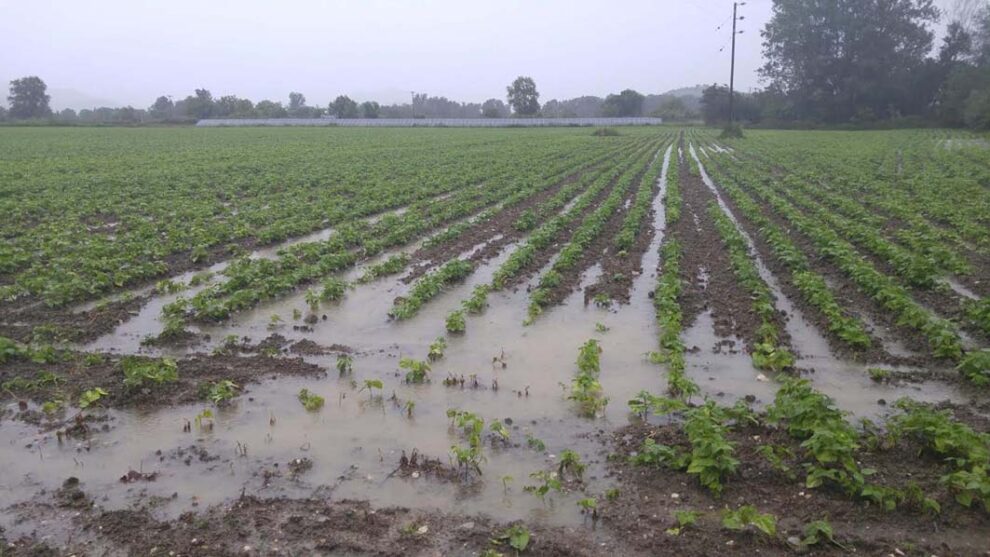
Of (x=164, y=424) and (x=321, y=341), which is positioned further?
(x=321, y=341)

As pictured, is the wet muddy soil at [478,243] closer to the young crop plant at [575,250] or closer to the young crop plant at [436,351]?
the young crop plant at [575,250]

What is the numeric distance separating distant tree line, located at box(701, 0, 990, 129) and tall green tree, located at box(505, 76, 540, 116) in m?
56.3

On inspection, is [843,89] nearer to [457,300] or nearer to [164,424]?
[457,300]

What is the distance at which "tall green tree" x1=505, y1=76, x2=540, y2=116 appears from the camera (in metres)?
134

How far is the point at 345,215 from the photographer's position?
18.7 m

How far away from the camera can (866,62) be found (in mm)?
79875

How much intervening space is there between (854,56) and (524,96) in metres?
65.9

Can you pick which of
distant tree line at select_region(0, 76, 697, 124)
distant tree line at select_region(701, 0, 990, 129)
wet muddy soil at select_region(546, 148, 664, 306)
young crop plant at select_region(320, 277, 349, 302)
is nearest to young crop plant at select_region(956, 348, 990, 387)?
wet muddy soil at select_region(546, 148, 664, 306)

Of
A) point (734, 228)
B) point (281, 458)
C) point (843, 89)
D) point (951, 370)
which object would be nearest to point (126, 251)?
point (281, 458)

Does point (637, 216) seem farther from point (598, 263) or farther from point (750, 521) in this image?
point (750, 521)

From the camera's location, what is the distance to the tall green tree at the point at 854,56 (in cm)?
8044

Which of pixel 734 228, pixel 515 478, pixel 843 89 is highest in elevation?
pixel 843 89

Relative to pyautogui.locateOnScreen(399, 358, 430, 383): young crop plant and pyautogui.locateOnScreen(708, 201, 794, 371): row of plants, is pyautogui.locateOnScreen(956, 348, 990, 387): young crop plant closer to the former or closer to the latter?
pyautogui.locateOnScreen(708, 201, 794, 371): row of plants

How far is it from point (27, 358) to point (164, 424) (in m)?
3.02
